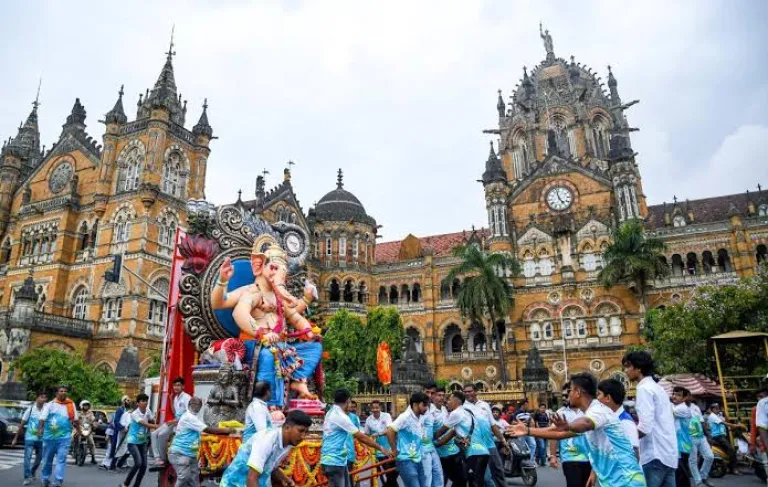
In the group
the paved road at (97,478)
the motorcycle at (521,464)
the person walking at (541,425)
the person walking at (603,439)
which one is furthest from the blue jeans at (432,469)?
the person walking at (541,425)

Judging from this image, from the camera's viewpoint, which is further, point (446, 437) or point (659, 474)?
point (446, 437)

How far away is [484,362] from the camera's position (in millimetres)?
36688

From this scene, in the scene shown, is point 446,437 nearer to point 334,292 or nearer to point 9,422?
point 9,422

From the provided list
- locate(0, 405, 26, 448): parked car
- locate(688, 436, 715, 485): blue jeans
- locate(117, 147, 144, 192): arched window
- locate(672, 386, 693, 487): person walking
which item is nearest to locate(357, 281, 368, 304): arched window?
locate(117, 147, 144, 192): arched window

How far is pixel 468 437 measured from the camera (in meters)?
7.20

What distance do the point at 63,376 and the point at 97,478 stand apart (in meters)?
15.8

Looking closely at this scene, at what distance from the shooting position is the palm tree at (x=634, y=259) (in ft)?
108

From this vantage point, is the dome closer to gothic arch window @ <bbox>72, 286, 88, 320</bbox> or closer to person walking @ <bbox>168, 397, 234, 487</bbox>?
gothic arch window @ <bbox>72, 286, 88, 320</bbox>

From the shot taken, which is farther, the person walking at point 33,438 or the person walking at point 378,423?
the person walking at point 33,438

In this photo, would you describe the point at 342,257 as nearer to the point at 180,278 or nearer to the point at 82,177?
the point at 82,177

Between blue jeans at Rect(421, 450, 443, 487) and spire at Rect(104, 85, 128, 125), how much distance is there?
3519cm

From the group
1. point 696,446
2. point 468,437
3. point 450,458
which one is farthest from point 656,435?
point 696,446

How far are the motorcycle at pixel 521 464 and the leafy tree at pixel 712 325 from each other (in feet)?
36.6

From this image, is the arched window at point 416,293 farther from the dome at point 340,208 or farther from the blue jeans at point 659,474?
the blue jeans at point 659,474
